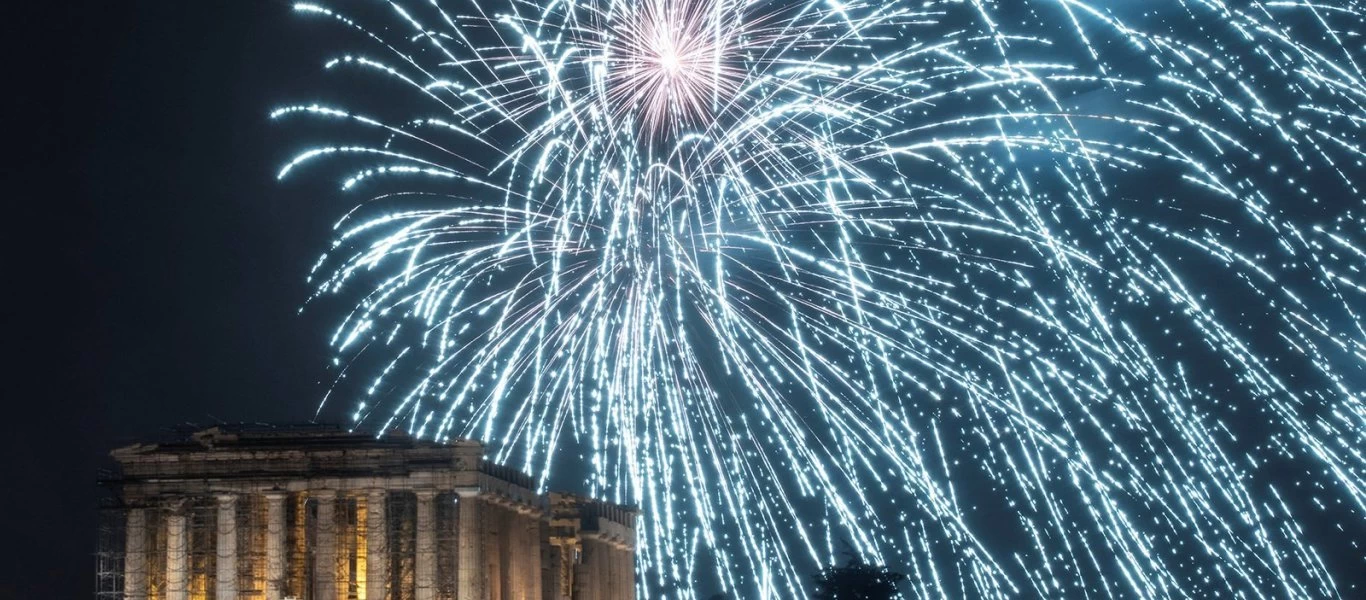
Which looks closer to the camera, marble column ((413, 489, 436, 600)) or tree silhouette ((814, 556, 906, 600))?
marble column ((413, 489, 436, 600))

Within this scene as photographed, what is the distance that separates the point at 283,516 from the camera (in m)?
57.5

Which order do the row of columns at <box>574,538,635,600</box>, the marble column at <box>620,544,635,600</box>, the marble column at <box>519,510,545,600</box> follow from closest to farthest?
the marble column at <box>519,510,545,600</box> → the row of columns at <box>574,538,635,600</box> → the marble column at <box>620,544,635,600</box>

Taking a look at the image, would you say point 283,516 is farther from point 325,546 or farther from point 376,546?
point 376,546

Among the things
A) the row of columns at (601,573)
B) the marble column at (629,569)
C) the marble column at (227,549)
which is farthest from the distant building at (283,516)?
the marble column at (629,569)

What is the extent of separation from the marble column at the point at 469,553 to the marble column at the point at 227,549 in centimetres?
666

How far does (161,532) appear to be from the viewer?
57781 millimetres

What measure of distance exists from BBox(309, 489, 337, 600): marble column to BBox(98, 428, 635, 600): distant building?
0.03 meters

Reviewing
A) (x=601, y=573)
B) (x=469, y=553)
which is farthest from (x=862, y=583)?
(x=469, y=553)

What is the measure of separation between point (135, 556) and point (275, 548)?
4.20m

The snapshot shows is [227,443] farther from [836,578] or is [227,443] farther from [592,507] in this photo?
[836,578]

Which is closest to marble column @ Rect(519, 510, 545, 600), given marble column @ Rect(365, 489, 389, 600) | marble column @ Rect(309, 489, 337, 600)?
marble column @ Rect(365, 489, 389, 600)

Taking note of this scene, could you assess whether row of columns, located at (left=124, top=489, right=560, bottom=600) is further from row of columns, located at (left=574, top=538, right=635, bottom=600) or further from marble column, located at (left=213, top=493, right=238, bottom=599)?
row of columns, located at (left=574, top=538, right=635, bottom=600)

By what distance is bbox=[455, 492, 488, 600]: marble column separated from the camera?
57250mm

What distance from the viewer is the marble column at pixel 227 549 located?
57.1m
